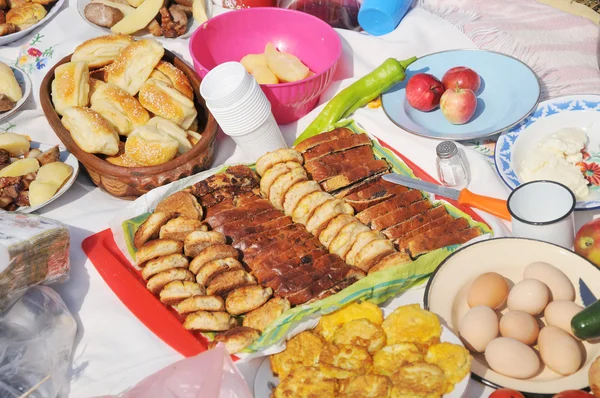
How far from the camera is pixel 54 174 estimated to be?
2109 mm

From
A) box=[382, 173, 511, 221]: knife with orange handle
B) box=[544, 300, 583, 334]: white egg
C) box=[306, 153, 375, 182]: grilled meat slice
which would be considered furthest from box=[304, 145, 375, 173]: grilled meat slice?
box=[544, 300, 583, 334]: white egg

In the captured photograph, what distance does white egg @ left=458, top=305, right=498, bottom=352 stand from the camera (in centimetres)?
145

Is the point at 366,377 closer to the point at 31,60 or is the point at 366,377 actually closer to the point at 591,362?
the point at 591,362

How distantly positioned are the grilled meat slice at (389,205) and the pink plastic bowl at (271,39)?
2.12 feet

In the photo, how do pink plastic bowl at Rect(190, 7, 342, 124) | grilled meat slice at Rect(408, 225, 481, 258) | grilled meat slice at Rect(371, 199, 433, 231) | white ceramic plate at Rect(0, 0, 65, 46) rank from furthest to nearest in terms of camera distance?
white ceramic plate at Rect(0, 0, 65, 46), pink plastic bowl at Rect(190, 7, 342, 124), grilled meat slice at Rect(371, 199, 433, 231), grilled meat slice at Rect(408, 225, 481, 258)

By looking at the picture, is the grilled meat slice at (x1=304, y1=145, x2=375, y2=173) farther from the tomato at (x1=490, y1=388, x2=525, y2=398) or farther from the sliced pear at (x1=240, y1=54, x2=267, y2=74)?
the tomato at (x1=490, y1=388, x2=525, y2=398)

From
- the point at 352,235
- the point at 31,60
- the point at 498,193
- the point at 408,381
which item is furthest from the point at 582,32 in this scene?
the point at 31,60

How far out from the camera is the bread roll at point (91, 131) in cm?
203

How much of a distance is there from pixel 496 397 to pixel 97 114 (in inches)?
60.1

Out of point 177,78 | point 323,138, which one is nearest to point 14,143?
point 177,78

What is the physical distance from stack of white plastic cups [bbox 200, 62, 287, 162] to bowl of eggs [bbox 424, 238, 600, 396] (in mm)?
833

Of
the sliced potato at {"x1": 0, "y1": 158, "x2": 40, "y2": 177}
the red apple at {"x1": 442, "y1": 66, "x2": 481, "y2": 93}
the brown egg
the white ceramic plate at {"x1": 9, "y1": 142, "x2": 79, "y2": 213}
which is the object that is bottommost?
the white ceramic plate at {"x1": 9, "y1": 142, "x2": 79, "y2": 213}

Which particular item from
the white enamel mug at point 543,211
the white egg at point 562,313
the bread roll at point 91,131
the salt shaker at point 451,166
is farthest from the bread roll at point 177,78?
the white egg at point 562,313

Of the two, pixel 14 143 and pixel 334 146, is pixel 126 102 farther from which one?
pixel 334 146
